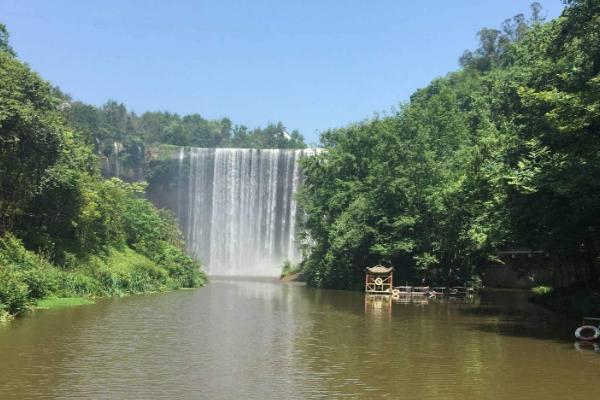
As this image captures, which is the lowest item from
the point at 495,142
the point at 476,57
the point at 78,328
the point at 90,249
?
the point at 78,328

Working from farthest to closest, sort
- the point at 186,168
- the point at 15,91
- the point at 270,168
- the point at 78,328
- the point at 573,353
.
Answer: the point at 186,168 < the point at 270,168 < the point at 15,91 < the point at 78,328 < the point at 573,353

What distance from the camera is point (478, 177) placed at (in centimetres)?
3008

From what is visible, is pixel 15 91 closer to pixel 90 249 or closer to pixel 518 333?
pixel 90 249

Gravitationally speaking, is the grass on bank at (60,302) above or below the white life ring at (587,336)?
below

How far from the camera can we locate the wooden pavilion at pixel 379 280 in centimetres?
3838

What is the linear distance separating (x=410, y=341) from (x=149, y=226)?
32627mm

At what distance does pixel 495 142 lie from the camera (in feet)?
104

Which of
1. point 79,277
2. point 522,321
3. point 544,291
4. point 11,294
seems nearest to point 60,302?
point 79,277

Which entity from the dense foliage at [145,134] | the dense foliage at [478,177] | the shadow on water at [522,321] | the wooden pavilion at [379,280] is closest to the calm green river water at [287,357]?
the shadow on water at [522,321]

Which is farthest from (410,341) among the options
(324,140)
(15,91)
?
(324,140)

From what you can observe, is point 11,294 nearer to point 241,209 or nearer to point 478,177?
point 478,177

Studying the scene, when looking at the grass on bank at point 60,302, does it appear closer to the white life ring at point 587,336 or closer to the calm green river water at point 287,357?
the calm green river water at point 287,357

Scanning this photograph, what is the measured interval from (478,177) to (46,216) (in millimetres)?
23037

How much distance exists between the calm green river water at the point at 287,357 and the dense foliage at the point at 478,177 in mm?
4496
